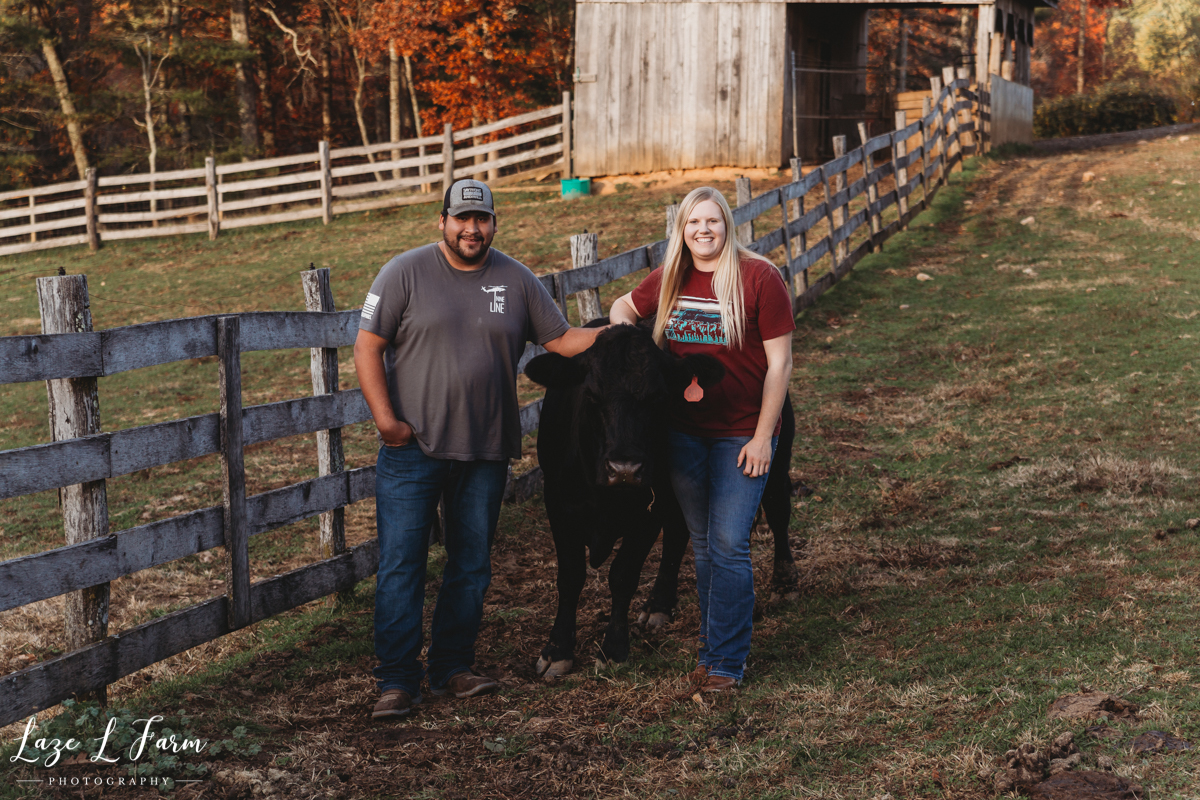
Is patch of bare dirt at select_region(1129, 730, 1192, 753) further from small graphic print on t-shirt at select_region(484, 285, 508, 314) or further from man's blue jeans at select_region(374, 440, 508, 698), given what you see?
small graphic print on t-shirt at select_region(484, 285, 508, 314)

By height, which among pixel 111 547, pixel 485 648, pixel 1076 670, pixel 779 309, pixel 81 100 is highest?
pixel 81 100

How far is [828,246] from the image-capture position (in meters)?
12.3

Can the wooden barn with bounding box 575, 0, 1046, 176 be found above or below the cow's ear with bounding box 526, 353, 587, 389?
above

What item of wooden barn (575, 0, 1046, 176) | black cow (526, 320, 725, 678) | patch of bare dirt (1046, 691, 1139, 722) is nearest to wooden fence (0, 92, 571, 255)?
wooden barn (575, 0, 1046, 176)

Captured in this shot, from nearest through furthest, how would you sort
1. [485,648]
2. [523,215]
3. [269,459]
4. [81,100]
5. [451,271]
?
[451,271] → [485,648] → [269,459] → [523,215] → [81,100]

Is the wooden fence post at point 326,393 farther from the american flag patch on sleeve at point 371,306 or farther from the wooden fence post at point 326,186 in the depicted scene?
the wooden fence post at point 326,186

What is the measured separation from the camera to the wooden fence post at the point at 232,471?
4238 millimetres

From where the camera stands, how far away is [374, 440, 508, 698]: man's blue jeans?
409 centimetres

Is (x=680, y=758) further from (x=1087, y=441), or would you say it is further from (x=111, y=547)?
(x=1087, y=441)

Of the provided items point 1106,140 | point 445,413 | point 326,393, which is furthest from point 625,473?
point 1106,140

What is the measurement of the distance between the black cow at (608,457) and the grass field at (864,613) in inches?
11.6

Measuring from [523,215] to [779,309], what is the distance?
1492 centimetres

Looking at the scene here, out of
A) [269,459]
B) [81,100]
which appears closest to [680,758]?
[269,459]

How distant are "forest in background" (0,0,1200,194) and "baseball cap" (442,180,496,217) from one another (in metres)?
20.1
